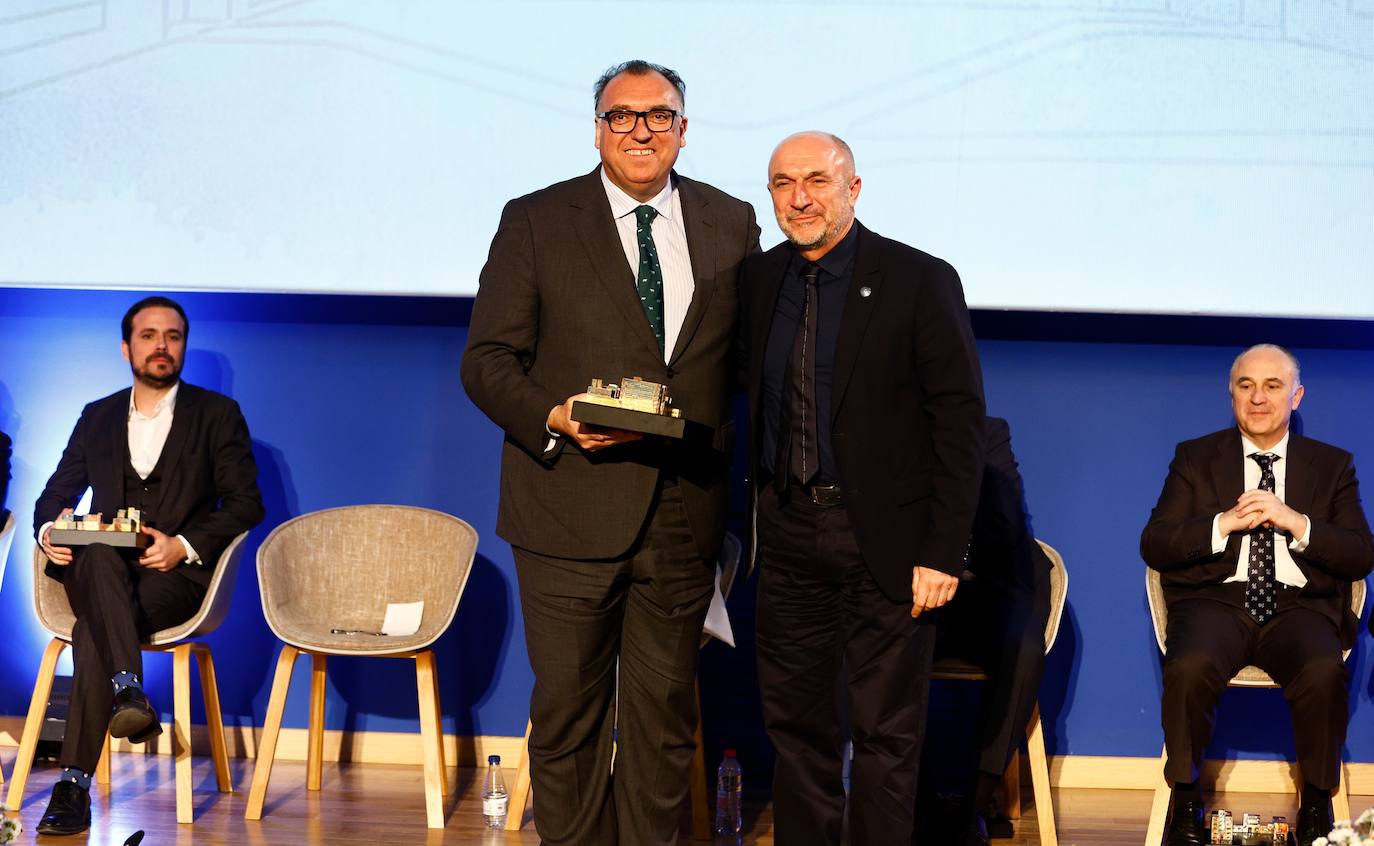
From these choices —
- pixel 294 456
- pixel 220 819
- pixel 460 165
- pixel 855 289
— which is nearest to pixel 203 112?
pixel 460 165

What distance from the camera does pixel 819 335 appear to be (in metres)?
2.96

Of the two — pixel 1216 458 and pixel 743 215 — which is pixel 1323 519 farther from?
pixel 743 215

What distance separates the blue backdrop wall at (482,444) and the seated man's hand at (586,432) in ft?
7.07

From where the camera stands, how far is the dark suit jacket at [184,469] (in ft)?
14.8

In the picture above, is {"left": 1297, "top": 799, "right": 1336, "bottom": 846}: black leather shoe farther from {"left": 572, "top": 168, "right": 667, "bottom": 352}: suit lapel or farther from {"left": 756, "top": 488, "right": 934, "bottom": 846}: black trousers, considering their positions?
{"left": 572, "top": 168, "right": 667, "bottom": 352}: suit lapel

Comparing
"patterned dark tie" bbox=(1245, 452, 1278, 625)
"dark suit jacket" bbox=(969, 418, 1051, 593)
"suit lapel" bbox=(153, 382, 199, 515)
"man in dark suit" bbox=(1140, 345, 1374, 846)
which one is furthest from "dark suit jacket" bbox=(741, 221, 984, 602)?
"suit lapel" bbox=(153, 382, 199, 515)

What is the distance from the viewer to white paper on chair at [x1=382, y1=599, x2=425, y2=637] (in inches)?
178

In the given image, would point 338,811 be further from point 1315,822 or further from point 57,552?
point 1315,822

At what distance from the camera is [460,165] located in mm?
4598

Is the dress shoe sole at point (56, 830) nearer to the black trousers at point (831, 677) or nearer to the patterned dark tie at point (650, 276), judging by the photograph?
the black trousers at point (831, 677)

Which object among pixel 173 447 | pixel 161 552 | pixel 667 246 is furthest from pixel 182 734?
pixel 667 246

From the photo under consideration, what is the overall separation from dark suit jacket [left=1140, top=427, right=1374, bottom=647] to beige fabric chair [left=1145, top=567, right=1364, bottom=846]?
3cm

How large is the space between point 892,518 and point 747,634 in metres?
1.99

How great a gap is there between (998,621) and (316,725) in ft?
7.24
